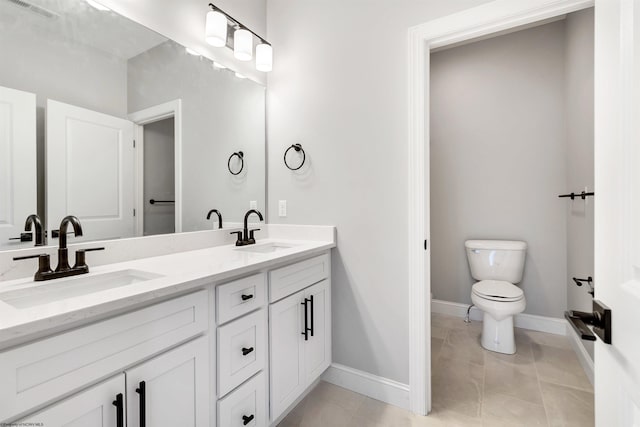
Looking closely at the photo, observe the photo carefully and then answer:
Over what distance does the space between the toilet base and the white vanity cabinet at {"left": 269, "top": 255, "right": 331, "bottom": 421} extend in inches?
50.8

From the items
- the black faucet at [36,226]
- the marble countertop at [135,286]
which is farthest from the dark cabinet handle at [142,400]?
the black faucet at [36,226]

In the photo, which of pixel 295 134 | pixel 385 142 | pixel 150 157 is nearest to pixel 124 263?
pixel 150 157

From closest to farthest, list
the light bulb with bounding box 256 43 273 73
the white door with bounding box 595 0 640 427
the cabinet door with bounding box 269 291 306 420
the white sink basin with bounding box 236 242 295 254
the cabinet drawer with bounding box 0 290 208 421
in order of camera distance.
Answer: the white door with bounding box 595 0 640 427, the cabinet drawer with bounding box 0 290 208 421, the cabinet door with bounding box 269 291 306 420, the white sink basin with bounding box 236 242 295 254, the light bulb with bounding box 256 43 273 73

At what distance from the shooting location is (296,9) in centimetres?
195

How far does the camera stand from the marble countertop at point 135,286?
641mm

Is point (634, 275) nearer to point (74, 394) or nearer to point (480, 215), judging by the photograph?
point (74, 394)

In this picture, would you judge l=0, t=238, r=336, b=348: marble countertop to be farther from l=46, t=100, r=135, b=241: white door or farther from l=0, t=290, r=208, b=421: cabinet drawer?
l=46, t=100, r=135, b=241: white door

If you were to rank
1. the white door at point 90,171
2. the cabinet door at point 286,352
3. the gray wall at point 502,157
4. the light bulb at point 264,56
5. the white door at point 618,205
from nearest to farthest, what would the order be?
the white door at point 618,205 → the white door at point 90,171 → the cabinet door at point 286,352 → the light bulb at point 264,56 → the gray wall at point 502,157

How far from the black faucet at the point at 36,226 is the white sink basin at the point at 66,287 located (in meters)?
0.21

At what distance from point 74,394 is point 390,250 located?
1.39 metres

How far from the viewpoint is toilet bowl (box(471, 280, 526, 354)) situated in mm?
2096

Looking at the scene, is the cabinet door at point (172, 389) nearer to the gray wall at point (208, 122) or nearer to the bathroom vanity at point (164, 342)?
the bathroom vanity at point (164, 342)

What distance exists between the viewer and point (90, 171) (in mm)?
1233

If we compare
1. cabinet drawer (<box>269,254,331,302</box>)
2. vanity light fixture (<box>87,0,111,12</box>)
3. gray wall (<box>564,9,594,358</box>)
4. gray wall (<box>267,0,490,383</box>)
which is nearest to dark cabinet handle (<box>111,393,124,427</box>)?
cabinet drawer (<box>269,254,331,302</box>)
